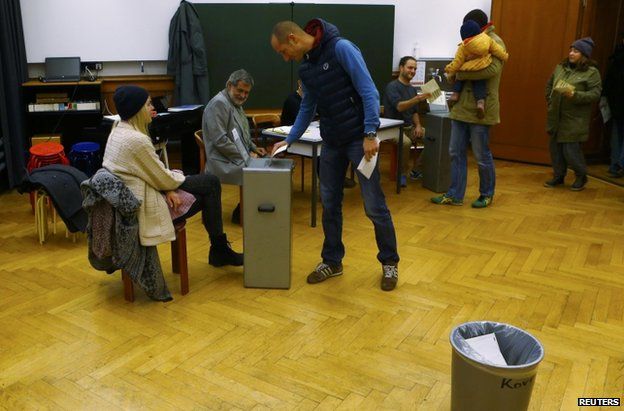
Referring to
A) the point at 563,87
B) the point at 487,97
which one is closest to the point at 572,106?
the point at 563,87

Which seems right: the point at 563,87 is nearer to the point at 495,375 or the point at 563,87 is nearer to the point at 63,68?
the point at 495,375

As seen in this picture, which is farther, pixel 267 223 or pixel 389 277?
pixel 389 277

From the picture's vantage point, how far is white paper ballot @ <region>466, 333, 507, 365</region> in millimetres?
2322

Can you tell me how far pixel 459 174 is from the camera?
525cm

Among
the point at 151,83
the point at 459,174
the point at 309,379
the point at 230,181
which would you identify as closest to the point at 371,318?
the point at 309,379

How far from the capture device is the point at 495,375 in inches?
84.0

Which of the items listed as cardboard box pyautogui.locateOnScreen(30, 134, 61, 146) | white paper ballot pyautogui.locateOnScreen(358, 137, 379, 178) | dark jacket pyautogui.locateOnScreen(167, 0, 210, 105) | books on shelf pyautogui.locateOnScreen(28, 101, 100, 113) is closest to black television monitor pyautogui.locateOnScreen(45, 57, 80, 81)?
books on shelf pyautogui.locateOnScreen(28, 101, 100, 113)

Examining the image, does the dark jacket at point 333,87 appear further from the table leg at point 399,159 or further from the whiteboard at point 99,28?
the whiteboard at point 99,28

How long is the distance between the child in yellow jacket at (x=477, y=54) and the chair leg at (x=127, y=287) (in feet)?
9.79

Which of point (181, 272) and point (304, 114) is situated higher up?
point (304, 114)

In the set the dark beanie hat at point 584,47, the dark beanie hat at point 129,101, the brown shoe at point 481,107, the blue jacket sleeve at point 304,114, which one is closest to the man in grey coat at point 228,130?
the blue jacket sleeve at point 304,114

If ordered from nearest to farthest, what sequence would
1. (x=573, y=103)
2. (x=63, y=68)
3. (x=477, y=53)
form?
(x=477, y=53) < (x=573, y=103) < (x=63, y=68)

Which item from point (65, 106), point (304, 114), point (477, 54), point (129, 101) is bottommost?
point (65, 106)

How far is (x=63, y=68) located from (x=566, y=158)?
15.8 feet
